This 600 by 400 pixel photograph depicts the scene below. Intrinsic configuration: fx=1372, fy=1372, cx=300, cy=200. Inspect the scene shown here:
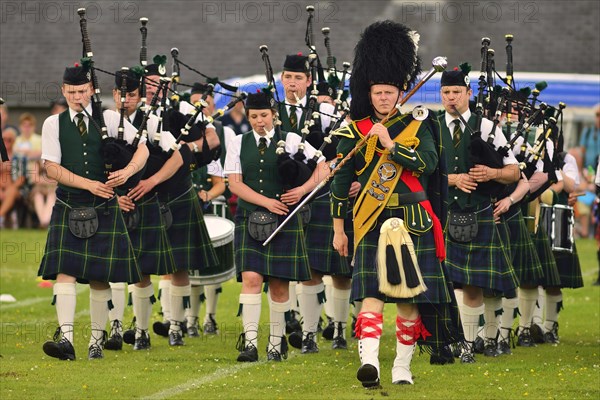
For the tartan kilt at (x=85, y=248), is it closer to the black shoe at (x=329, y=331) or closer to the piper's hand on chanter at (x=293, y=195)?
the piper's hand on chanter at (x=293, y=195)

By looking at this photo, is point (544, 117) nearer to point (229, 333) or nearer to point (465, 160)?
point (465, 160)

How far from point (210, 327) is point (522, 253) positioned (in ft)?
8.08

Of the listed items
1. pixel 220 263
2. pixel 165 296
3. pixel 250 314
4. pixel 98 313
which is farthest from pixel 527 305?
pixel 98 313

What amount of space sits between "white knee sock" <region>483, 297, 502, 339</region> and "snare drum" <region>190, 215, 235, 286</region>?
80.0 inches

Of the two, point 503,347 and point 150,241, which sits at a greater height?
point 150,241

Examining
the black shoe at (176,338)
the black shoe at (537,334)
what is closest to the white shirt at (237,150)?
the black shoe at (176,338)

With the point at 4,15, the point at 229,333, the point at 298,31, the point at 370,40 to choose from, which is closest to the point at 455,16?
the point at 298,31

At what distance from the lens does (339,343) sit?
30.9 feet

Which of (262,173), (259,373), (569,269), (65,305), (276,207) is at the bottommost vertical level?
(259,373)

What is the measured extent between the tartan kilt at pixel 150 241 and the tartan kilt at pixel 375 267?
2.31 meters

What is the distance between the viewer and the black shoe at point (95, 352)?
28.0 feet

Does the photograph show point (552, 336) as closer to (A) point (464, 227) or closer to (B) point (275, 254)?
(A) point (464, 227)

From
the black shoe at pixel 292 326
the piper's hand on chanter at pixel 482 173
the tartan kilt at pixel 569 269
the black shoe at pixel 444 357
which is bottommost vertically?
the black shoe at pixel 292 326

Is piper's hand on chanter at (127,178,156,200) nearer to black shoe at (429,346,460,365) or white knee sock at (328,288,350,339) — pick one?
white knee sock at (328,288,350,339)
